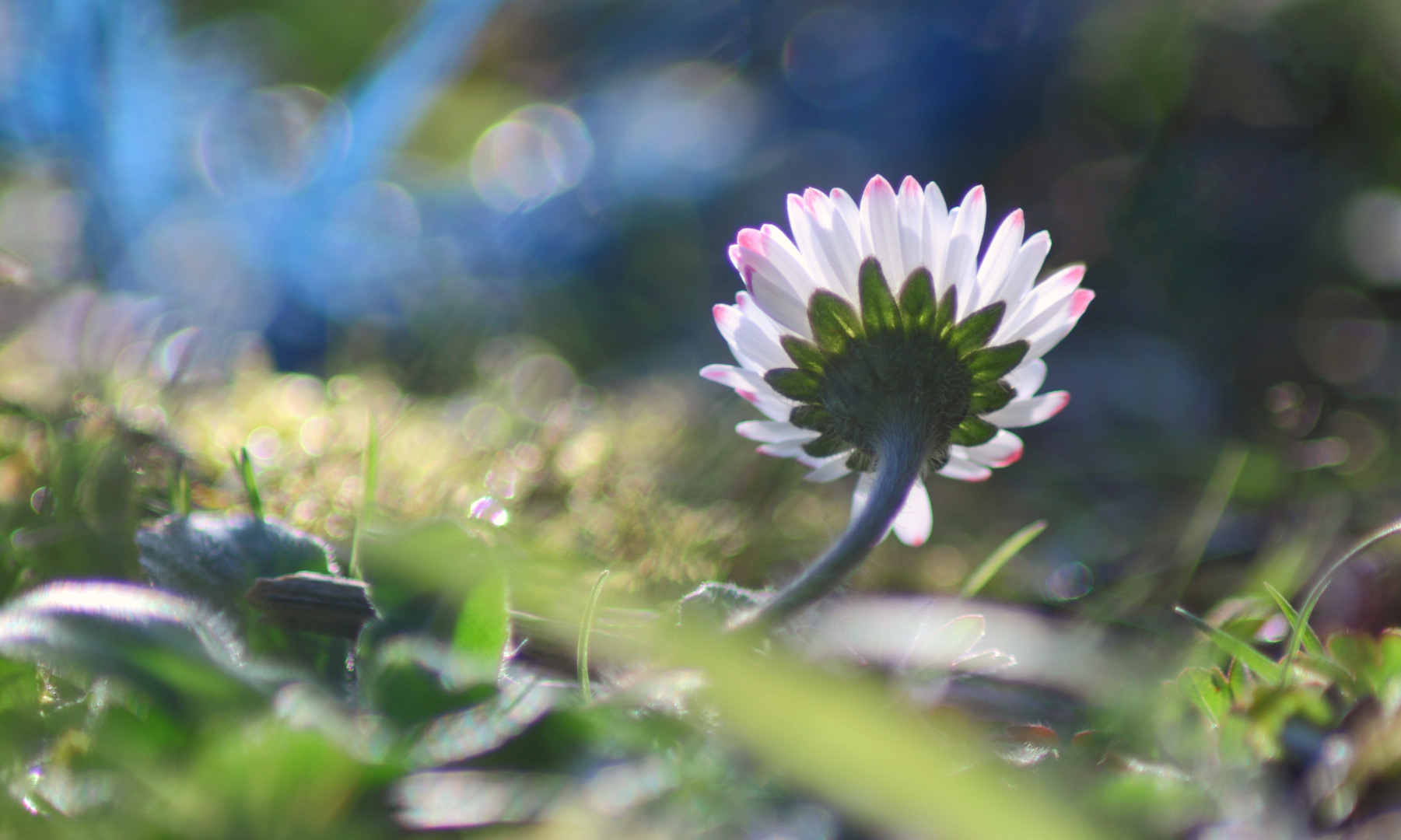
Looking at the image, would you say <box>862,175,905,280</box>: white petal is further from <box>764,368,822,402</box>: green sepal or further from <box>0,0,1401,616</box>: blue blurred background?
<box>0,0,1401,616</box>: blue blurred background

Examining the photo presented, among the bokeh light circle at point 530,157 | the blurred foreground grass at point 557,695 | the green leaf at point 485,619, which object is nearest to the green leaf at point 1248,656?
the blurred foreground grass at point 557,695

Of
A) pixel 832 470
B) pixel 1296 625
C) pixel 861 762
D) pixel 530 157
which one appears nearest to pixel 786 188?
pixel 530 157

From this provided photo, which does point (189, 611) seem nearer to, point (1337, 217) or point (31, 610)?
point (31, 610)

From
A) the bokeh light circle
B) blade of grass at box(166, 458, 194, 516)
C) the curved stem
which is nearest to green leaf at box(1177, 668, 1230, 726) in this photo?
the curved stem

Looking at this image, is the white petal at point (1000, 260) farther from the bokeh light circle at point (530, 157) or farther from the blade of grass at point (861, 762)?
the bokeh light circle at point (530, 157)

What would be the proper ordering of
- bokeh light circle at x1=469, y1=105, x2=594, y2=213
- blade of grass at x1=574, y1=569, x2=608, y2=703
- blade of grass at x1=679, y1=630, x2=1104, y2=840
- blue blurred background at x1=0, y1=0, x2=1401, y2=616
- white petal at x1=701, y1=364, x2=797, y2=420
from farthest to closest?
bokeh light circle at x1=469, y1=105, x2=594, y2=213 < blue blurred background at x1=0, y1=0, x2=1401, y2=616 < white petal at x1=701, y1=364, x2=797, y2=420 < blade of grass at x1=574, y1=569, x2=608, y2=703 < blade of grass at x1=679, y1=630, x2=1104, y2=840

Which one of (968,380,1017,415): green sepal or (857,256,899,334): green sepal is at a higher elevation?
(857,256,899,334): green sepal
